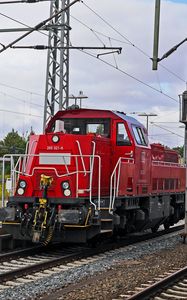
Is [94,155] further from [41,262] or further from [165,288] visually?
[165,288]

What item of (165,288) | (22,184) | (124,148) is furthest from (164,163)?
(165,288)

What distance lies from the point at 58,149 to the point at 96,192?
1.38 metres

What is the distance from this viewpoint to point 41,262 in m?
11.2

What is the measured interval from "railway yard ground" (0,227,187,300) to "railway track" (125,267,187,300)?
8.7 inches

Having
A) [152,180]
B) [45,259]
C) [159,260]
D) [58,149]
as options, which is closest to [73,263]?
[45,259]

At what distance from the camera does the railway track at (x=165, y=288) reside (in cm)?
797

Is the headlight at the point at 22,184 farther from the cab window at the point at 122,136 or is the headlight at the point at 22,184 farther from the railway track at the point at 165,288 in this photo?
the railway track at the point at 165,288

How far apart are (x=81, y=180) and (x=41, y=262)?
2158mm

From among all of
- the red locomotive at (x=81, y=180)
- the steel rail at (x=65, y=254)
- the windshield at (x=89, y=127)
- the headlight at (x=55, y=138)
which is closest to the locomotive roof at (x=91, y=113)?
the red locomotive at (x=81, y=180)

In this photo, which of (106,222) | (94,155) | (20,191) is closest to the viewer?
(106,222)

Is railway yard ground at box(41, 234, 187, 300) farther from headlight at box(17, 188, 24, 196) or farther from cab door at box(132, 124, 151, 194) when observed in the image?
headlight at box(17, 188, 24, 196)

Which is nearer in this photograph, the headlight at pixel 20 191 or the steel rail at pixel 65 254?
the steel rail at pixel 65 254

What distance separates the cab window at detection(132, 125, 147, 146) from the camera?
14387mm

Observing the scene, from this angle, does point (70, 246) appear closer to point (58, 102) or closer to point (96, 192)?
point (96, 192)
